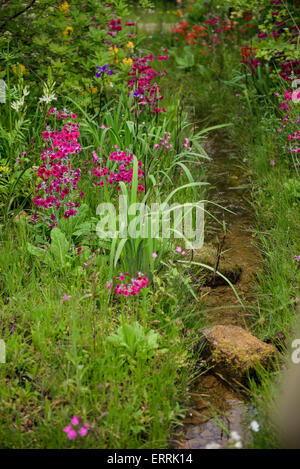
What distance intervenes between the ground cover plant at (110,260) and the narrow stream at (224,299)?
0.06 metres

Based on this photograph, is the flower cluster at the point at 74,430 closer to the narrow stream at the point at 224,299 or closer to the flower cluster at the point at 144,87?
the narrow stream at the point at 224,299

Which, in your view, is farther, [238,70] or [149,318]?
[238,70]

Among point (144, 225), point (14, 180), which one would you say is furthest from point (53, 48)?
point (144, 225)

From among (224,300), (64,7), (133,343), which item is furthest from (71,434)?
(64,7)

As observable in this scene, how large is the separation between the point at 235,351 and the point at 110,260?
0.88 m

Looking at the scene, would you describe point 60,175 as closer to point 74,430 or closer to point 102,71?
point 102,71

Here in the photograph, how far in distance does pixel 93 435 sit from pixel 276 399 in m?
0.86

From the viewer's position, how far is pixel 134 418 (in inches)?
99.3

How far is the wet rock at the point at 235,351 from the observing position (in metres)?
2.86

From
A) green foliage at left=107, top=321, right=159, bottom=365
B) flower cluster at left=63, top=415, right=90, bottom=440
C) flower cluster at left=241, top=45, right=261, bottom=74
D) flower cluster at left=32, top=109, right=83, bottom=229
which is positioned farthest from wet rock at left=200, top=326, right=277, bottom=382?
flower cluster at left=241, top=45, right=261, bottom=74

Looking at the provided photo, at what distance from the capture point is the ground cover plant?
8.23ft

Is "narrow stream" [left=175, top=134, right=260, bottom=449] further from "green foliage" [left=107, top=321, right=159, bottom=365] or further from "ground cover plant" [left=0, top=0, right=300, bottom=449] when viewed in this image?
"green foliage" [left=107, top=321, right=159, bottom=365]

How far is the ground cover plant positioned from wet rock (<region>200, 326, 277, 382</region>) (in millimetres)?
72

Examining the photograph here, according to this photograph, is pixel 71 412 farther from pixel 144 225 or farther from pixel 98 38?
pixel 98 38
